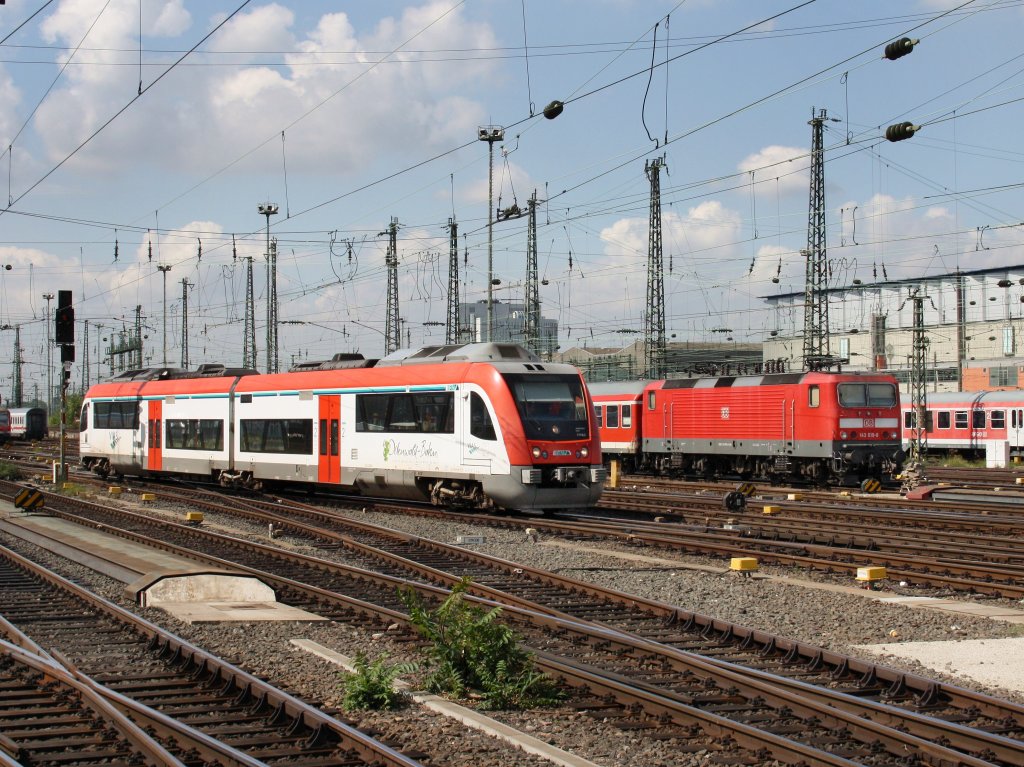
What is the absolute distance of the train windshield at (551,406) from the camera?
20906 mm

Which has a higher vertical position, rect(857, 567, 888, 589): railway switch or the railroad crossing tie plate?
the railroad crossing tie plate

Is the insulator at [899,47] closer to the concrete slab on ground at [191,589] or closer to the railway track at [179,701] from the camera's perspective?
the concrete slab on ground at [191,589]

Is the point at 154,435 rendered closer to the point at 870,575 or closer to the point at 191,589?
the point at 191,589

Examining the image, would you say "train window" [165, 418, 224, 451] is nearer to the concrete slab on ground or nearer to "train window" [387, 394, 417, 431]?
"train window" [387, 394, 417, 431]

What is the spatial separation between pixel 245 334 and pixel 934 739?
51948 mm

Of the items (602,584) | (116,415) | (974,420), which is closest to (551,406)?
(602,584)

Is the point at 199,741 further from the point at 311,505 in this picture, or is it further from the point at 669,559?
the point at 311,505

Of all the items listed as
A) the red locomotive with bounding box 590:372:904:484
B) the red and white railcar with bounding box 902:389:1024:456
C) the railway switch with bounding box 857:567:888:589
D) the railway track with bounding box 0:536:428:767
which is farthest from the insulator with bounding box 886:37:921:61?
the red and white railcar with bounding box 902:389:1024:456

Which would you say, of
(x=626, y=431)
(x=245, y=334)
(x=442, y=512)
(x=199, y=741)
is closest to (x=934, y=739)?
(x=199, y=741)

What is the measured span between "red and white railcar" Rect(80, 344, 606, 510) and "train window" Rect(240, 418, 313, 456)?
3cm

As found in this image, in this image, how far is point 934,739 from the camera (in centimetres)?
732

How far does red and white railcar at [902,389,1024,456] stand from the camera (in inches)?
1784

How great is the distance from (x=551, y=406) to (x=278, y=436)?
30.5 ft

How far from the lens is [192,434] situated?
105 feet
